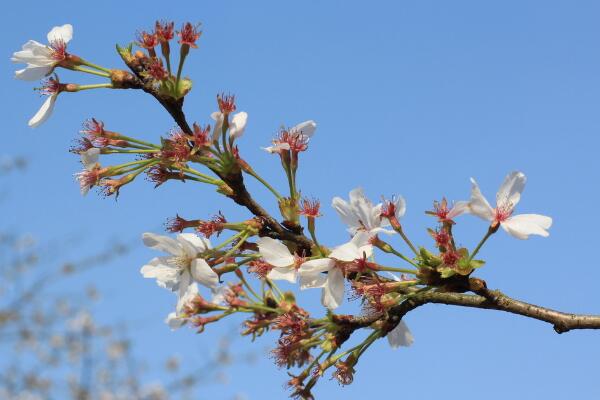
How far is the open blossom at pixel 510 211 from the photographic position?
165 cm

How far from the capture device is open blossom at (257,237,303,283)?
5.42 feet

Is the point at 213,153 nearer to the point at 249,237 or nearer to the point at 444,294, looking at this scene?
the point at 249,237

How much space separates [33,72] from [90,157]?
1.02ft

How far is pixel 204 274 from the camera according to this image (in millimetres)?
1681

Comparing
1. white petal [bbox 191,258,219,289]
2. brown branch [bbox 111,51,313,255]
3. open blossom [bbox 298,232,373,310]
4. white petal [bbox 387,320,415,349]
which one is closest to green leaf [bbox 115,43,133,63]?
brown branch [bbox 111,51,313,255]

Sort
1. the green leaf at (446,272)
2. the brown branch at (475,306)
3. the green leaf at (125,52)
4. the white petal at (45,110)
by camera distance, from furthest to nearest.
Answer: the white petal at (45,110) < the green leaf at (125,52) < the brown branch at (475,306) < the green leaf at (446,272)

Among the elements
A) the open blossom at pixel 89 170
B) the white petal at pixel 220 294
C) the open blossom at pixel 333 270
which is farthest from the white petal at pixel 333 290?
the open blossom at pixel 89 170

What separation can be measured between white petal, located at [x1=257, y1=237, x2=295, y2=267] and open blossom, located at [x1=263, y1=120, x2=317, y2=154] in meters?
0.28

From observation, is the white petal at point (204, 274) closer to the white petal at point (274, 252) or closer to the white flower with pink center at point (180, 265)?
the white flower with pink center at point (180, 265)

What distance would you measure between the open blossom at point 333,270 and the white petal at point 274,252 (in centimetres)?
4

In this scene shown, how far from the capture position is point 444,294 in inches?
67.0

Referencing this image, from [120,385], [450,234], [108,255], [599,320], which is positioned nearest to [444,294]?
[450,234]

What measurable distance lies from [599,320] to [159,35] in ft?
3.95

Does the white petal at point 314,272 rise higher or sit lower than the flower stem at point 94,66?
lower
